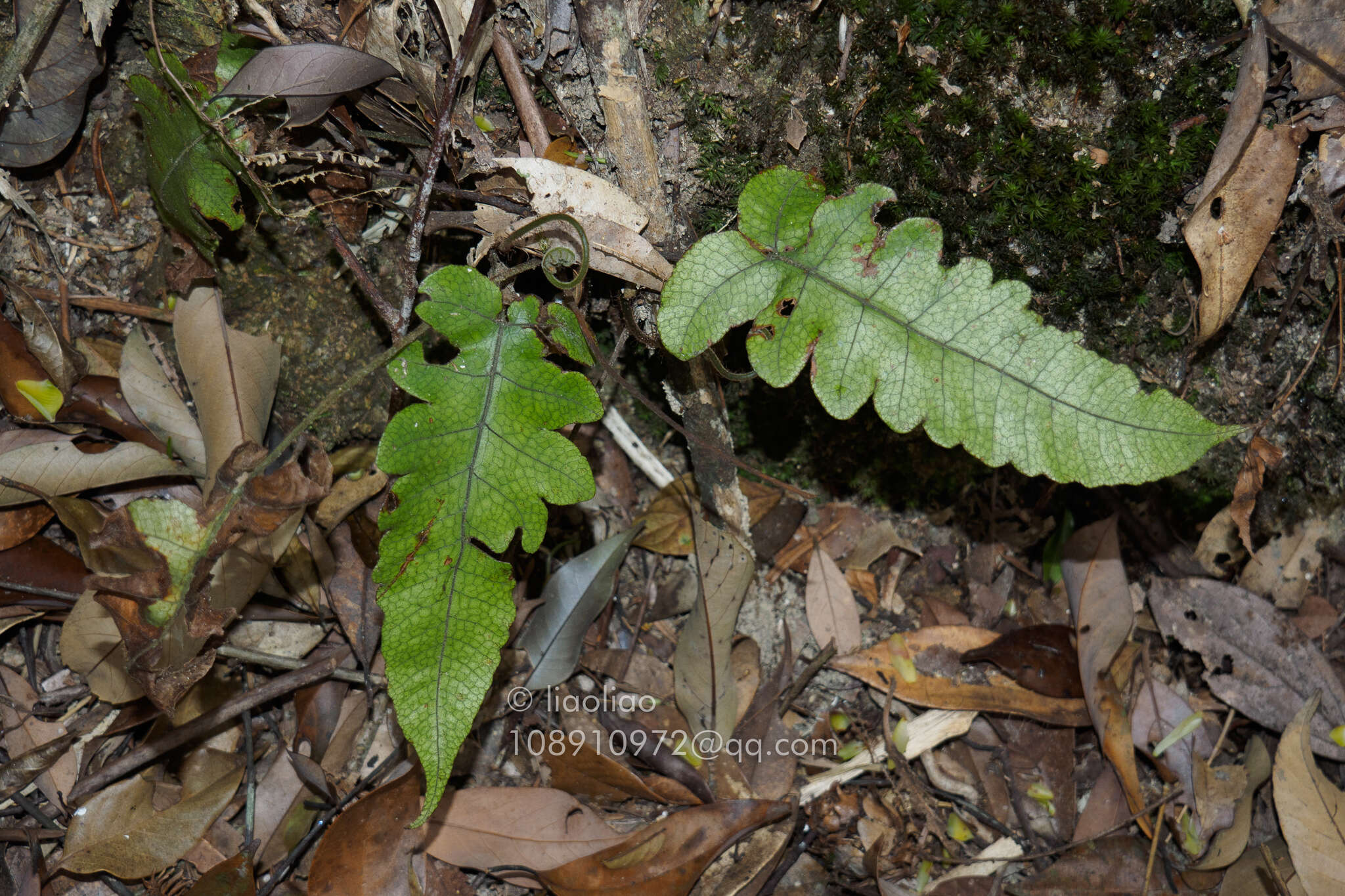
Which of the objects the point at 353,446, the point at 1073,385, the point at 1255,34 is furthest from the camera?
the point at 353,446

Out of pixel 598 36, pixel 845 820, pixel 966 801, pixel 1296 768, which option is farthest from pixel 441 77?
pixel 1296 768

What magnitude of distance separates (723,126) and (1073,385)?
1090mm

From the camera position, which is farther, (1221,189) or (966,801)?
(966,801)

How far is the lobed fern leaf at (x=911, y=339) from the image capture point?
1728 mm

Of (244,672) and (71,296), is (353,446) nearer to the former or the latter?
(244,672)

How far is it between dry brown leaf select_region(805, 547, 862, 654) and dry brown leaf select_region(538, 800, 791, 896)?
0.52 metres

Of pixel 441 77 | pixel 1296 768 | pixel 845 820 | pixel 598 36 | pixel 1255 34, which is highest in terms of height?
pixel 1255 34

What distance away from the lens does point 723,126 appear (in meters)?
2.12

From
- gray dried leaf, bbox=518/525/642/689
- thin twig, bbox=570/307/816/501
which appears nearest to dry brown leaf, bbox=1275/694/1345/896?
thin twig, bbox=570/307/816/501

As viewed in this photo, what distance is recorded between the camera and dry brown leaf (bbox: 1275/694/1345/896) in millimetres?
2227

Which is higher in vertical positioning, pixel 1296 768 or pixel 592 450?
pixel 592 450

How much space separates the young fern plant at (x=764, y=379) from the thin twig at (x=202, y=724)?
0.66 meters

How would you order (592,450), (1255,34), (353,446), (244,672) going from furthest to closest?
(592,450) → (353,446) → (244,672) → (1255,34)

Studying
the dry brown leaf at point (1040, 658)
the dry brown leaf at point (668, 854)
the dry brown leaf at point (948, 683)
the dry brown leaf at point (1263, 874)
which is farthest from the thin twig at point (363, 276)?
the dry brown leaf at point (1263, 874)
